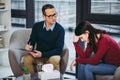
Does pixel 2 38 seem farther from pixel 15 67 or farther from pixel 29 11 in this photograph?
pixel 15 67

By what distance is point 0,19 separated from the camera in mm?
4375

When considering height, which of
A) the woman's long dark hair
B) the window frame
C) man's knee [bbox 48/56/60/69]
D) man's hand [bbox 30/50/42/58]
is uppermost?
the window frame

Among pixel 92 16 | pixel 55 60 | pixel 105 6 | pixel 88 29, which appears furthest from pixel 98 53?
pixel 105 6

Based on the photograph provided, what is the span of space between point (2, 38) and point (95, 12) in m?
1.80

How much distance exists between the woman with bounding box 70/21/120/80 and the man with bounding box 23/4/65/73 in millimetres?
392

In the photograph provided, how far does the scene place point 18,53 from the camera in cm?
328

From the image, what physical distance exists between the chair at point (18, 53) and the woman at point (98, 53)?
376mm

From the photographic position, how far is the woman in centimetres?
273

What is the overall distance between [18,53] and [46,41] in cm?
42

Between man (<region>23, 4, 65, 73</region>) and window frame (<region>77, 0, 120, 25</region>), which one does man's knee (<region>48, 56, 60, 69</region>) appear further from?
window frame (<region>77, 0, 120, 25</region>)

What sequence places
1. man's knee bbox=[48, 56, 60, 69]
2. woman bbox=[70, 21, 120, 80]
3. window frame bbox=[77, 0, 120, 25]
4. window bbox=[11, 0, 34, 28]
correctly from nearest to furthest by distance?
woman bbox=[70, 21, 120, 80] < man's knee bbox=[48, 56, 60, 69] < window frame bbox=[77, 0, 120, 25] < window bbox=[11, 0, 34, 28]

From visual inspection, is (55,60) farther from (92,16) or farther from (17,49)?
(92,16)

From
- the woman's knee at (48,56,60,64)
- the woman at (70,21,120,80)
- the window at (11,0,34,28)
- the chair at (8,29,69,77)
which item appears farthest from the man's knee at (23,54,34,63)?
the window at (11,0,34,28)

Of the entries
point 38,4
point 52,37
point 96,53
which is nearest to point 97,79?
point 96,53
